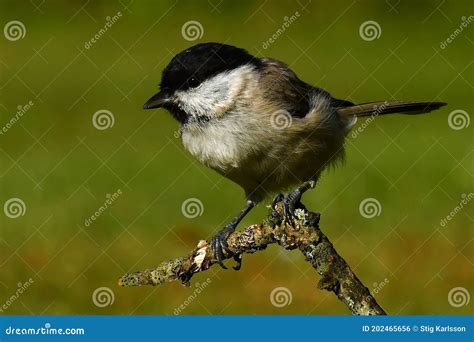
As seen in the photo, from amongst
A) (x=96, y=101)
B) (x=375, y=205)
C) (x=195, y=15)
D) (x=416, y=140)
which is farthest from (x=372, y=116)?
(x=96, y=101)

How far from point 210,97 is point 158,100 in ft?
0.76

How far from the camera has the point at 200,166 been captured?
14.4 ft

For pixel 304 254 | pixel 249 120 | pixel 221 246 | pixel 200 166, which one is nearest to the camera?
pixel 304 254

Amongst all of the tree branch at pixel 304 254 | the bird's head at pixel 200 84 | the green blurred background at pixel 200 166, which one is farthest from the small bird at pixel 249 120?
the green blurred background at pixel 200 166

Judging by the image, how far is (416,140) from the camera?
5.83m

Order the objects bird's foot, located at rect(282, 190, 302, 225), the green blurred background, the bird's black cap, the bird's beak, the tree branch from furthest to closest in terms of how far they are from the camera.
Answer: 1. the green blurred background
2. the bird's beak
3. the bird's black cap
4. bird's foot, located at rect(282, 190, 302, 225)
5. the tree branch

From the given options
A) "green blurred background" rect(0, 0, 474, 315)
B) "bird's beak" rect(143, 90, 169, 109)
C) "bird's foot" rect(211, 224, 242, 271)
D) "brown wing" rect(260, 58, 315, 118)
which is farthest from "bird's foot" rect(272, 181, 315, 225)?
"bird's beak" rect(143, 90, 169, 109)

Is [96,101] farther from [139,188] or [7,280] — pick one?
[7,280]

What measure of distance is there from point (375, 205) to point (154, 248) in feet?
4.46

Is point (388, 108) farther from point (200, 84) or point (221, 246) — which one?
point (221, 246)

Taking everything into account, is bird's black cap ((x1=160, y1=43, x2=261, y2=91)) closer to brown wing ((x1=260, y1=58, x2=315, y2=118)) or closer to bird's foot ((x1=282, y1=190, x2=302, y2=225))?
brown wing ((x1=260, y1=58, x2=315, y2=118))

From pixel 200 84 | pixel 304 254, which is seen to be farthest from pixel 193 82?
pixel 304 254

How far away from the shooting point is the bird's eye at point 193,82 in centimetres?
340

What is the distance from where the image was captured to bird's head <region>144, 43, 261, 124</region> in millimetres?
3346
